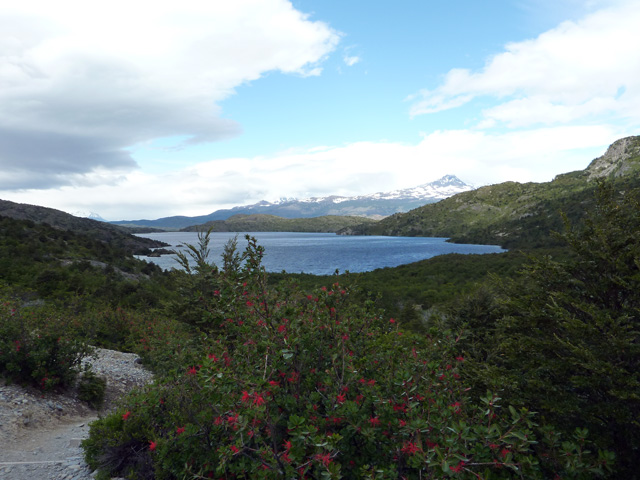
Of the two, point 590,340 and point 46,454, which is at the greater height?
point 590,340

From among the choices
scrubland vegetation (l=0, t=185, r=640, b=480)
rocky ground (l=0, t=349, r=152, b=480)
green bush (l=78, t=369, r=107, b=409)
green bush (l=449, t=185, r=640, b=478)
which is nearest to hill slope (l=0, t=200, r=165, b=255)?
green bush (l=78, t=369, r=107, b=409)

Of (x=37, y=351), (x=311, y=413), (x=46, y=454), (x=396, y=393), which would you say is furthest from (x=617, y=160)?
(x=46, y=454)

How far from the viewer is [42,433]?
6.56m

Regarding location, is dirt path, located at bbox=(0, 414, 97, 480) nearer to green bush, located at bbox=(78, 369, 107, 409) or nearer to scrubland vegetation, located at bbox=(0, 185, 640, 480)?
scrubland vegetation, located at bbox=(0, 185, 640, 480)

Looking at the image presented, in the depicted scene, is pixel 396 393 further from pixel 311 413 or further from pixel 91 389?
pixel 91 389

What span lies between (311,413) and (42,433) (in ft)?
22.6

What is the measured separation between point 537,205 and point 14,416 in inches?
6946

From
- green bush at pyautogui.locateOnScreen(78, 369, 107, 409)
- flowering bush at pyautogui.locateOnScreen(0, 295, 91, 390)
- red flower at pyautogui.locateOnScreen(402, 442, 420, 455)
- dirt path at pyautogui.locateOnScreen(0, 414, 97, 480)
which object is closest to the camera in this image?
red flower at pyautogui.locateOnScreen(402, 442, 420, 455)

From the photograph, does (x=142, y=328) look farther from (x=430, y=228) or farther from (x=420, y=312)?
(x=430, y=228)

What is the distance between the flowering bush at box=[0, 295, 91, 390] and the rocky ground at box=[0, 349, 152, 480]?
0.36m

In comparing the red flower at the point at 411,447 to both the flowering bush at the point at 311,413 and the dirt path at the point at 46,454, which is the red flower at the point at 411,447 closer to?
the flowering bush at the point at 311,413

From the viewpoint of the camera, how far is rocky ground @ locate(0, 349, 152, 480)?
16.7 feet

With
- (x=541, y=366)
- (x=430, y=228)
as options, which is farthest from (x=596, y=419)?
(x=430, y=228)

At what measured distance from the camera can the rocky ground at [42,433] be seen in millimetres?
5078
